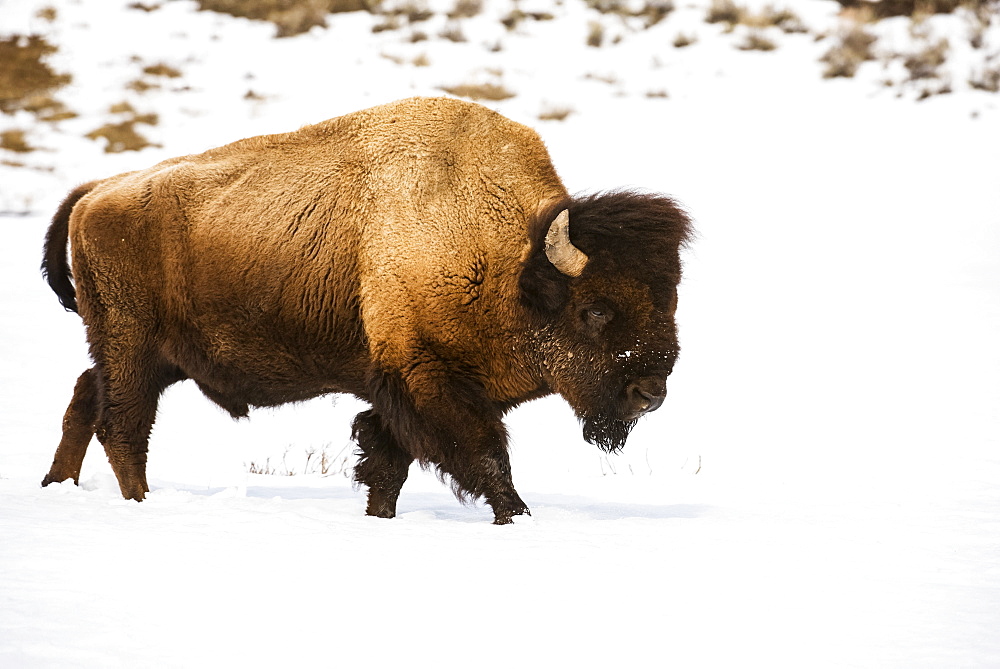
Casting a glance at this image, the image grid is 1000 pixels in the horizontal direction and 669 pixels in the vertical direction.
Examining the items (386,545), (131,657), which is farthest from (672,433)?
(131,657)

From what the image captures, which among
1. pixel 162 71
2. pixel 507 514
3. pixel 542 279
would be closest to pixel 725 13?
pixel 162 71

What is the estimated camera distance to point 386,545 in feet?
12.4

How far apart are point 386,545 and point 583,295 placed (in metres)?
1.54

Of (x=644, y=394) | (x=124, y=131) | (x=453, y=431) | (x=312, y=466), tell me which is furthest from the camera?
(x=124, y=131)

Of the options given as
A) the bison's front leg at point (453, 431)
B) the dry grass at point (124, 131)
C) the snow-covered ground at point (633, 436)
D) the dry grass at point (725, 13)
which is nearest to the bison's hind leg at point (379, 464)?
the snow-covered ground at point (633, 436)

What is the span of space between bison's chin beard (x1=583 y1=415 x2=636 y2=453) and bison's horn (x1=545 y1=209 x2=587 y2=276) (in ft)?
2.32

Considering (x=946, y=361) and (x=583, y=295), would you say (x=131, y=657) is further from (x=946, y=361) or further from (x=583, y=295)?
(x=946, y=361)

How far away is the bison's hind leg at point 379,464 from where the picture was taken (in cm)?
525

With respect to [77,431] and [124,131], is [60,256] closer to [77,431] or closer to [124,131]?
[77,431]

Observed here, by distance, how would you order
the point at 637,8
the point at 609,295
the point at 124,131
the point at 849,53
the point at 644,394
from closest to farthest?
1. the point at 644,394
2. the point at 609,295
3. the point at 124,131
4. the point at 849,53
5. the point at 637,8

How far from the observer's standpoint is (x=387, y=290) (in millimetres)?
4910

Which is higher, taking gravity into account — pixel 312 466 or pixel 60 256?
pixel 60 256

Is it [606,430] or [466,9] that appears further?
[466,9]

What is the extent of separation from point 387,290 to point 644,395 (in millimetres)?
1322
